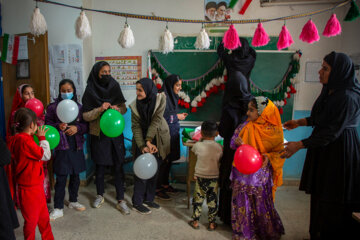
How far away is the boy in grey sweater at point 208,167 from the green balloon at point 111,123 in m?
0.75

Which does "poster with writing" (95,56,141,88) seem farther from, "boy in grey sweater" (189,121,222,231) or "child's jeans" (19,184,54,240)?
"child's jeans" (19,184,54,240)

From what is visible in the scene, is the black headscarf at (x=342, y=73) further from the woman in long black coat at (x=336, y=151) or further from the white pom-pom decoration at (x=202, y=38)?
the white pom-pom decoration at (x=202, y=38)

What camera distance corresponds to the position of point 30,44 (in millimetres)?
3217

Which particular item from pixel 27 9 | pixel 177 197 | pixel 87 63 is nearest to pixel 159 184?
pixel 177 197

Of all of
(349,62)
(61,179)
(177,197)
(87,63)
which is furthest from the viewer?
(87,63)

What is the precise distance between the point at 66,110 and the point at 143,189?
42.4 inches

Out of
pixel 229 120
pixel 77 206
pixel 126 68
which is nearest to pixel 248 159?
pixel 229 120

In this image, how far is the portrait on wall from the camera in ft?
10.4

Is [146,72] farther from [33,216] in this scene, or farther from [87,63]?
[33,216]

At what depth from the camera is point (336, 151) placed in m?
1.76

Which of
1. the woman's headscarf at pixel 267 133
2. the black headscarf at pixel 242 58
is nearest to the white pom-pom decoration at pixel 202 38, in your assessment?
the black headscarf at pixel 242 58

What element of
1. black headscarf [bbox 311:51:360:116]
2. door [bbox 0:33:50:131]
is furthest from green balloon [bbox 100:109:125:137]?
black headscarf [bbox 311:51:360:116]

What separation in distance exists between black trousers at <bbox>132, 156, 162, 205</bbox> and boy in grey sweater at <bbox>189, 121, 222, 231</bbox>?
21.2 inches

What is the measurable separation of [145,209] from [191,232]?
57cm
